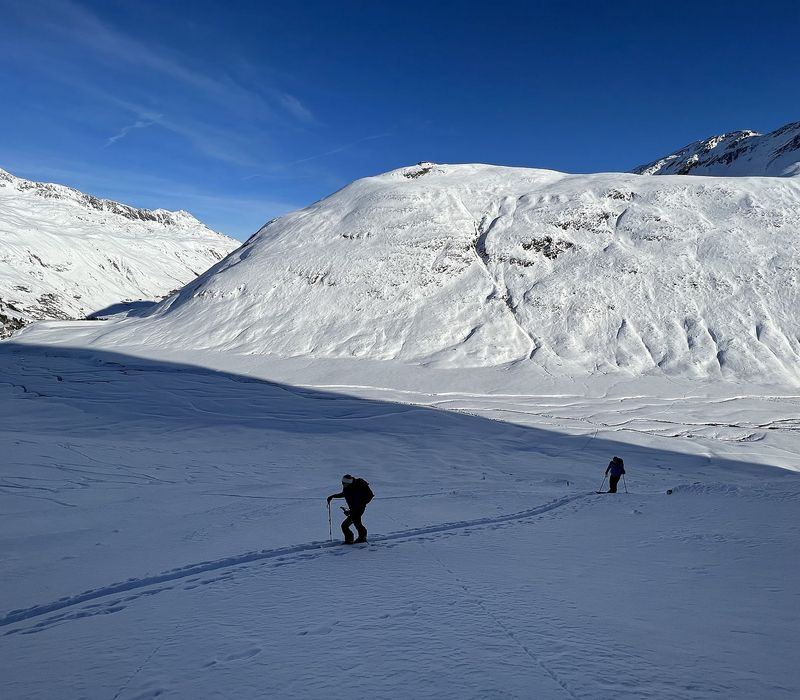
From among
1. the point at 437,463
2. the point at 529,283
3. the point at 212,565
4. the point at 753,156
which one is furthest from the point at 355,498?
the point at 753,156

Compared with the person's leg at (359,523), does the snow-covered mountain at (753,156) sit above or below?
above

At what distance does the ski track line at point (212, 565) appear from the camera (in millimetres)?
7098

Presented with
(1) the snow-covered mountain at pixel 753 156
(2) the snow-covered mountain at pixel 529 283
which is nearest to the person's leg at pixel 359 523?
(2) the snow-covered mountain at pixel 529 283

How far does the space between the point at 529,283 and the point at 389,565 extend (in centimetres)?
5319

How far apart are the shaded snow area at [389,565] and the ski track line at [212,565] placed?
5cm

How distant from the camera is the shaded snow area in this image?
16.6 ft

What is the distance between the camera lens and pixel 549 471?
69.7ft

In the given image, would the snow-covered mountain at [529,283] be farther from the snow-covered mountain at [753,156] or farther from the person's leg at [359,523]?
the snow-covered mountain at [753,156]

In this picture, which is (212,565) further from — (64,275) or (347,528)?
(64,275)

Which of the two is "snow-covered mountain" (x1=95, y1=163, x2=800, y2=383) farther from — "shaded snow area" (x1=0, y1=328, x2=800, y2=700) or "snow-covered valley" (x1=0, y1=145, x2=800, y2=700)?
"shaded snow area" (x1=0, y1=328, x2=800, y2=700)

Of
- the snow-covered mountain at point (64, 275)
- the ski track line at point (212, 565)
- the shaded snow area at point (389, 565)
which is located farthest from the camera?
the snow-covered mountain at point (64, 275)

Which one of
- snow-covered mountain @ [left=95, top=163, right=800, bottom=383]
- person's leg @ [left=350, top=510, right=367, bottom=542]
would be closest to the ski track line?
person's leg @ [left=350, top=510, right=367, bottom=542]

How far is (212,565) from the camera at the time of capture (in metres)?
8.84

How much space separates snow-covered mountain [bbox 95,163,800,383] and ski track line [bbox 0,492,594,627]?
35.5 metres
